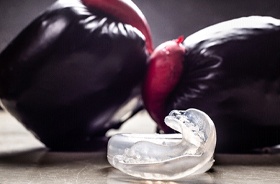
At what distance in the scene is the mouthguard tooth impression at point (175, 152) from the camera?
102 centimetres

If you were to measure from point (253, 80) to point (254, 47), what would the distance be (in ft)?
0.26

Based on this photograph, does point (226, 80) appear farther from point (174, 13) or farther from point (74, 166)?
point (74, 166)

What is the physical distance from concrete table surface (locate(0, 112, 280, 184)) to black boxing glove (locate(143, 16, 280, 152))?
6cm

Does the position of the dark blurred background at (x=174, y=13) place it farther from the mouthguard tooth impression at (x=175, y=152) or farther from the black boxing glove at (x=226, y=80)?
the mouthguard tooth impression at (x=175, y=152)

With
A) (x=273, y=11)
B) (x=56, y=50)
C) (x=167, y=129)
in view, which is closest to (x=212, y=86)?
(x=167, y=129)

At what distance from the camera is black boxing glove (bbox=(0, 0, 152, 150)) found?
4.25 ft

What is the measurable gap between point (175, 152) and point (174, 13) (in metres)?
0.44

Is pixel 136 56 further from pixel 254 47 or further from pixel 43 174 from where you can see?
pixel 43 174

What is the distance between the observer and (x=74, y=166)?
119cm

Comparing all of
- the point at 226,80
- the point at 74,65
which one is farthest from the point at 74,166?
the point at 226,80

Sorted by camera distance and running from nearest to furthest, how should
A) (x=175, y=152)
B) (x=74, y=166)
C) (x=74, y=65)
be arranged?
(x=175, y=152), (x=74, y=166), (x=74, y=65)

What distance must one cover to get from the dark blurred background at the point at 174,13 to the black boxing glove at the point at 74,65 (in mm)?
27

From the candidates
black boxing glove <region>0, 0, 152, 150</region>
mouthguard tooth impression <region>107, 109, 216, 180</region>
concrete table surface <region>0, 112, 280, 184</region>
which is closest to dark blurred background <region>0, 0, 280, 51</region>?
black boxing glove <region>0, 0, 152, 150</region>

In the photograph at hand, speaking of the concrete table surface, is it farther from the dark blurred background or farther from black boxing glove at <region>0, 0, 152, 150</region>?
the dark blurred background
